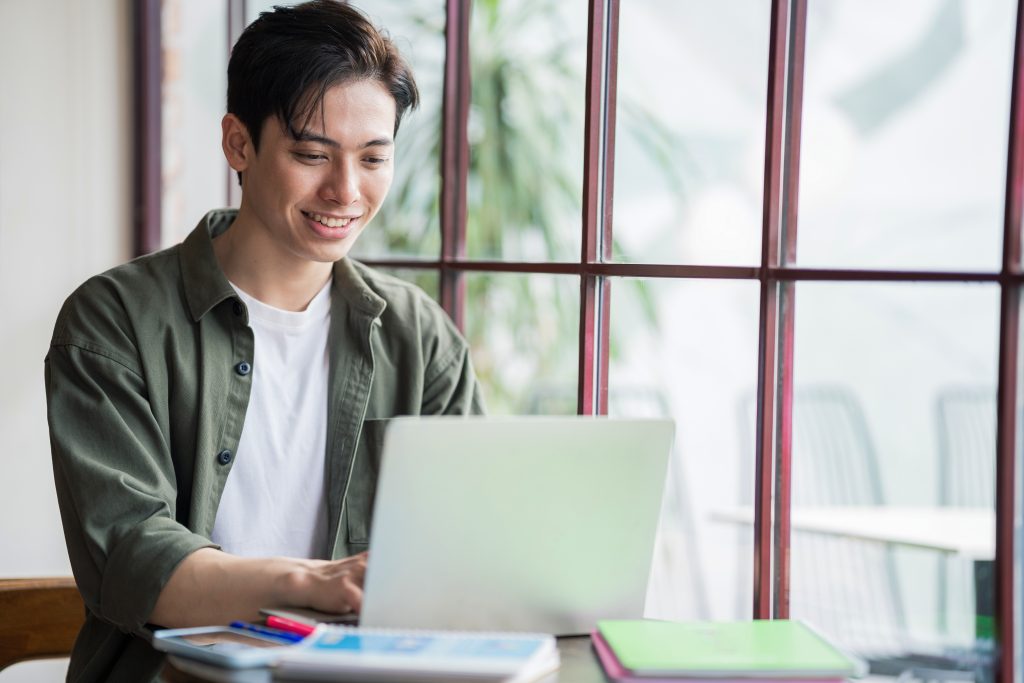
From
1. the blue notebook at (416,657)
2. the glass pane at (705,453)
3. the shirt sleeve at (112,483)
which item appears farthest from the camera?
the glass pane at (705,453)

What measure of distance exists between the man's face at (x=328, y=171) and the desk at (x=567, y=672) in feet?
2.40

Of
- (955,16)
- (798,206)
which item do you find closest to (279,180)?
(798,206)

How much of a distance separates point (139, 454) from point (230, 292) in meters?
0.31

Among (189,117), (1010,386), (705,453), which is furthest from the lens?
(705,453)

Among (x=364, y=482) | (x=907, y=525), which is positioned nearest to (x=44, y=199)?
(x=364, y=482)

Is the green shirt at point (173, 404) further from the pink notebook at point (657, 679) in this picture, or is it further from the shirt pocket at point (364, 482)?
the pink notebook at point (657, 679)

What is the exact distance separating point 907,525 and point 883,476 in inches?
34.1

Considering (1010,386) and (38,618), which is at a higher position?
(1010,386)

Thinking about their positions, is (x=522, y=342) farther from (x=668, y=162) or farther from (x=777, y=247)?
(x=777, y=247)

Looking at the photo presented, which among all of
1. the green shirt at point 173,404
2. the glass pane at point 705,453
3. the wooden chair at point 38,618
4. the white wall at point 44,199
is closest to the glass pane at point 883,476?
the glass pane at point 705,453

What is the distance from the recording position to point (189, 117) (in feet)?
9.59

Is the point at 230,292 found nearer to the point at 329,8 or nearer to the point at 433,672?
the point at 329,8

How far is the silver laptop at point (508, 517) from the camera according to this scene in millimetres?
1208

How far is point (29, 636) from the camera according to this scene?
2006 mm
